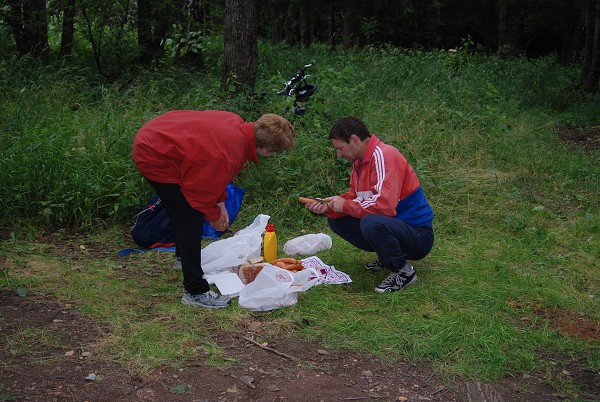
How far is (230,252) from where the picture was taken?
4.90m

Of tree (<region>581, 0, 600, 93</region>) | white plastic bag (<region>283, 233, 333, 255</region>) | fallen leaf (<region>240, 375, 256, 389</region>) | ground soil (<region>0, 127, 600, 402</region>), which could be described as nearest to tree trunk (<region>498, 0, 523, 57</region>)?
tree (<region>581, 0, 600, 93</region>)

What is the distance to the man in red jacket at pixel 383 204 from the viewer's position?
430 centimetres

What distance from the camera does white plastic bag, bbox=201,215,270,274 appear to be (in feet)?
15.8

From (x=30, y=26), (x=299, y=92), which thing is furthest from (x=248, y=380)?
(x=30, y=26)

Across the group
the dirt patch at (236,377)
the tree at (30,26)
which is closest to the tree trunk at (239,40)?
the tree at (30,26)

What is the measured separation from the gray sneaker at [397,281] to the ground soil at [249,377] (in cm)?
86

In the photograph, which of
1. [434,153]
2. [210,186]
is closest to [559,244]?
[434,153]

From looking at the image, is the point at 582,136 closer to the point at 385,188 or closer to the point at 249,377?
the point at 385,188

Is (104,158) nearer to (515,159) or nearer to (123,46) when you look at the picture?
(515,159)

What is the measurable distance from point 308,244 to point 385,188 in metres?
1.24

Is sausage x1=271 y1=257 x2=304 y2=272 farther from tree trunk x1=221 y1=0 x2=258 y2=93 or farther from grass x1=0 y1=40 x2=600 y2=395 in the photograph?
tree trunk x1=221 y1=0 x2=258 y2=93

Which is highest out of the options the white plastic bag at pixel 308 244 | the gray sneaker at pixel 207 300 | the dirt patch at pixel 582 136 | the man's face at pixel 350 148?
the man's face at pixel 350 148

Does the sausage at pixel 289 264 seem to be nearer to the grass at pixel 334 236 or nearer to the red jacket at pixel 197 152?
the grass at pixel 334 236

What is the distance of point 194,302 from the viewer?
13.8ft
